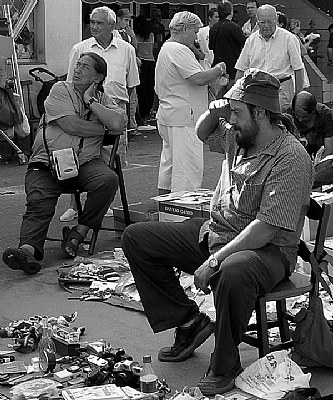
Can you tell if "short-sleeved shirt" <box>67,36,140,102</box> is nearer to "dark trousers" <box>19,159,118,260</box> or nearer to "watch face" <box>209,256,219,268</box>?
"dark trousers" <box>19,159,118,260</box>

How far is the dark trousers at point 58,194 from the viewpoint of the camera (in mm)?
6930

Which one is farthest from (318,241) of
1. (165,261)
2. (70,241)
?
(70,241)

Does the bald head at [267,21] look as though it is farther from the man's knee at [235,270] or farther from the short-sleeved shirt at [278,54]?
the man's knee at [235,270]

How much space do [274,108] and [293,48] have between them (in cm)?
492

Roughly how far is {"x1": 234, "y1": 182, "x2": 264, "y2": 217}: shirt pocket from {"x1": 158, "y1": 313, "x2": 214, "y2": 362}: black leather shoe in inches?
27.2

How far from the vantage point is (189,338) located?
16.1ft

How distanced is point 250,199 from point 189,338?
2.91 feet

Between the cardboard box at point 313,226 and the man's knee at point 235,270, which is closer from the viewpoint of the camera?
the man's knee at point 235,270

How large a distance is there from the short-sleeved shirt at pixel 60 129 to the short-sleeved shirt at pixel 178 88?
2.77 ft

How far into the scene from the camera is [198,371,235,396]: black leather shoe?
4363mm

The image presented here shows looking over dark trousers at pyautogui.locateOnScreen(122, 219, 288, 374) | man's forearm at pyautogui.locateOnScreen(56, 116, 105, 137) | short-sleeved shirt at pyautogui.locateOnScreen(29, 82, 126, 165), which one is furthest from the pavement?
man's forearm at pyautogui.locateOnScreen(56, 116, 105, 137)

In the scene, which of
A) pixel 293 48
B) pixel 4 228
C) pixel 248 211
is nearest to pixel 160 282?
pixel 248 211

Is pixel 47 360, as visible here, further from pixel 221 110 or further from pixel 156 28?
pixel 156 28

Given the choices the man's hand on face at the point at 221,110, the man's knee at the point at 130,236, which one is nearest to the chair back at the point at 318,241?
the man's hand on face at the point at 221,110
